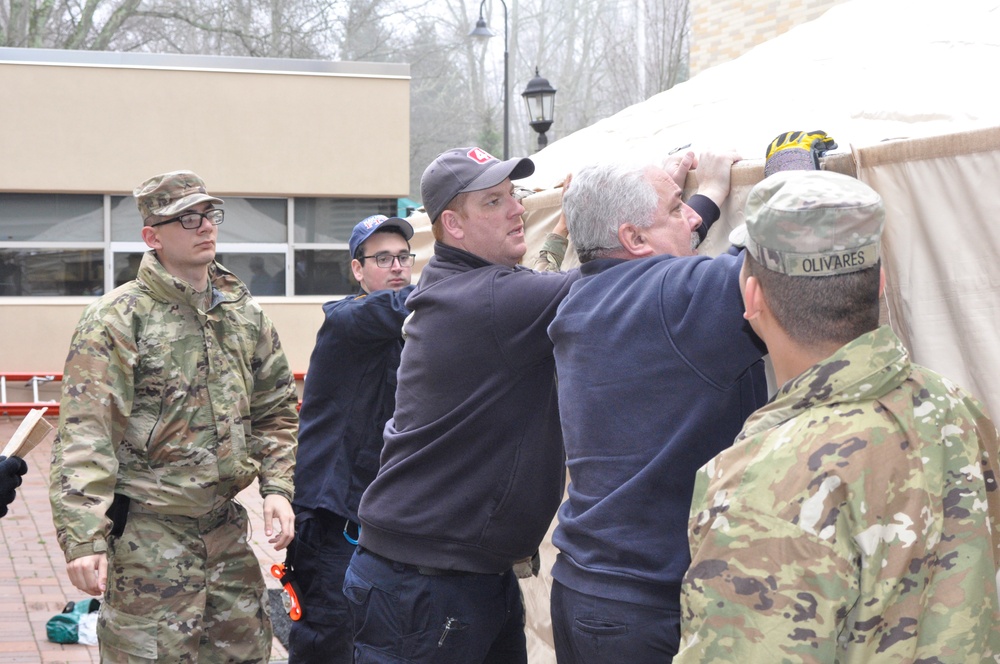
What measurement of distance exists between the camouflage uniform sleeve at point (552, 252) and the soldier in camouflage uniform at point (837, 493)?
6.04ft

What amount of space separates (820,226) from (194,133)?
15584 mm

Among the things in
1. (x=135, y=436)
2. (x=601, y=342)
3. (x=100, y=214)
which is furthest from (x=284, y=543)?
(x=100, y=214)

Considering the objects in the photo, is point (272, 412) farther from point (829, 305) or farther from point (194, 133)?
point (194, 133)

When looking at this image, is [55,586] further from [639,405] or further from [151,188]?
[639,405]

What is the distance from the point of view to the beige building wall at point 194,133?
15242mm

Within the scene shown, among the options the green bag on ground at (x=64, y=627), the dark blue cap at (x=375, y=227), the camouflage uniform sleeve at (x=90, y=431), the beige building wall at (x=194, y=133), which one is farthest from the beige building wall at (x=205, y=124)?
the camouflage uniform sleeve at (x=90, y=431)

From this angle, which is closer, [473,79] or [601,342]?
[601,342]

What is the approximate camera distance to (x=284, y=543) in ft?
13.0

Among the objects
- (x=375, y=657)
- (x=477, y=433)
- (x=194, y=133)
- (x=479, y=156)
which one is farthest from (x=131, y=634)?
(x=194, y=133)

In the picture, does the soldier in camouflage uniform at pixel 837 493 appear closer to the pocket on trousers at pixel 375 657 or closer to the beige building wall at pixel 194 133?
the pocket on trousers at pixel 375 657

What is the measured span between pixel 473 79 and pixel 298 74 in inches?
1229

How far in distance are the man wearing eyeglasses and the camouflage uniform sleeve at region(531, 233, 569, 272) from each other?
0.80m

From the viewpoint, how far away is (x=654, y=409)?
2.36m

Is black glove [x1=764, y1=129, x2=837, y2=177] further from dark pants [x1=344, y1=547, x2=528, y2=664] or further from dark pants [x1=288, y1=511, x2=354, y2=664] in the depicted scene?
dark pants [x1=288, y1=511, x2=354, y2=664]
